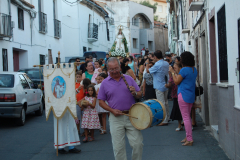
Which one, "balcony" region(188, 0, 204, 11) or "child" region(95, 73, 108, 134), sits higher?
"balcony" region(188, 0, 204, 11)

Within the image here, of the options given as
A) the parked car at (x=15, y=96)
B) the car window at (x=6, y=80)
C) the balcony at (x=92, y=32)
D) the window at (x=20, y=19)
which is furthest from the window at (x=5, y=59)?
the balcony at (x=92, y=32)

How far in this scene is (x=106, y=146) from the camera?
7344 millimetres

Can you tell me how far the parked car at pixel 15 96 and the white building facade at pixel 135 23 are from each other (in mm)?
35257

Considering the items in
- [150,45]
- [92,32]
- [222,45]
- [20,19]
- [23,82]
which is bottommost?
[23,82]

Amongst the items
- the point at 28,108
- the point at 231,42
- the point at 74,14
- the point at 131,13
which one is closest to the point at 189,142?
the point at 231,42

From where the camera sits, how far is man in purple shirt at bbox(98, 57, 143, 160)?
4.77 m

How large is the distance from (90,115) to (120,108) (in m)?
3.19

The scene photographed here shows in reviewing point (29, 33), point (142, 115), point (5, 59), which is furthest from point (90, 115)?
point (29, 33)

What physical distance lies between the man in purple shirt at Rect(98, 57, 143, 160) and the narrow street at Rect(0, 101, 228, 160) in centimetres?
161

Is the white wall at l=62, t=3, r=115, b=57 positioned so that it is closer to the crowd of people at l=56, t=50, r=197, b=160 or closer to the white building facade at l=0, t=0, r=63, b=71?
the white building facade at l=0, t=0, r=63, b=71

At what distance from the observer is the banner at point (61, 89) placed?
6719 mm

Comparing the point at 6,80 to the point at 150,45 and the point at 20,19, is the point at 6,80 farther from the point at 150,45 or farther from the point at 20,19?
the point at 150,45

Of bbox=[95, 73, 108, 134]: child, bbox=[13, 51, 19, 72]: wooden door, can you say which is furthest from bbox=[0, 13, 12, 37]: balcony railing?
bbox=[95, 73, 108, 134]: child

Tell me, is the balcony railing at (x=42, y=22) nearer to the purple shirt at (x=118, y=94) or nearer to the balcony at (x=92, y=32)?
the balcony at (x=92, y=32)
